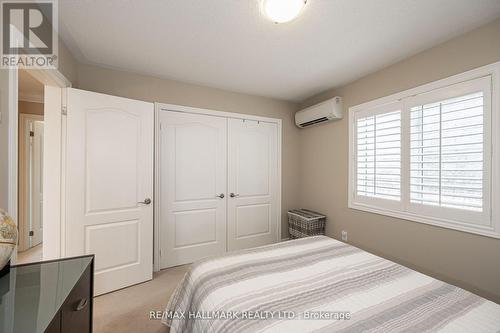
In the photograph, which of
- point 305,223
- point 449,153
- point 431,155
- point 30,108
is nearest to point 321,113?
point 431,155

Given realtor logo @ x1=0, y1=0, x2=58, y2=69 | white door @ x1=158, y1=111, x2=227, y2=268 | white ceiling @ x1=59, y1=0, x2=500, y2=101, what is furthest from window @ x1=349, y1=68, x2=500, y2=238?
realtor logo @ x1=0, y1=0, x2=58, y2=69

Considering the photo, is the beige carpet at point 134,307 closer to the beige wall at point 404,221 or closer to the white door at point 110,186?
the white door at point 110,186

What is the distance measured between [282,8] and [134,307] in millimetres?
2683

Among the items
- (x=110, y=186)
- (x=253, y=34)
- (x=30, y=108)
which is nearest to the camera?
(x=253, y=34)

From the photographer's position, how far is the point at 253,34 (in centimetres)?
175

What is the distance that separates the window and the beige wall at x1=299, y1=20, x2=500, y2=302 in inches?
4.8

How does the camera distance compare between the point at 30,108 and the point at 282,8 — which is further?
the point at 30,108

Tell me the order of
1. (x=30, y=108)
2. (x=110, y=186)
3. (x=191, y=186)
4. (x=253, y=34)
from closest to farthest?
(x=253, y=34)
(x=110, y=186)
(x=191, y=186)
(x=30, y=108)

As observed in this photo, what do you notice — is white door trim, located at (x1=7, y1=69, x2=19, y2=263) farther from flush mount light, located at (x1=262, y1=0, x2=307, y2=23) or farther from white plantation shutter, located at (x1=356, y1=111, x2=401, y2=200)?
white plantation shutter, located at (x1=356, y1=111, x2=401, y2=200)

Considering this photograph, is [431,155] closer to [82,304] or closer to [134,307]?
[82,304]

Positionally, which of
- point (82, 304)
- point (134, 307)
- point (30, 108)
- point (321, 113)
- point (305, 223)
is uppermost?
point (30, 108)

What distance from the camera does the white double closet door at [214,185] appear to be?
2658mm

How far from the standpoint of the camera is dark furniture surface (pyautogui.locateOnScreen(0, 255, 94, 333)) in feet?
2.31

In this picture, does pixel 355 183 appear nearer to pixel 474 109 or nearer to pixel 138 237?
pixel 474 109
